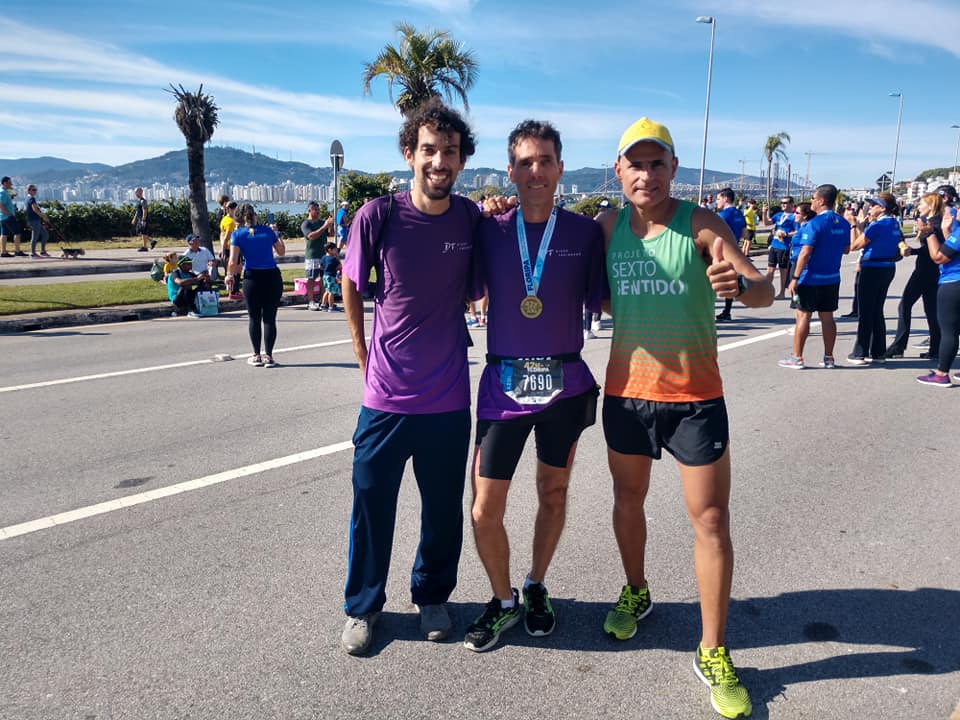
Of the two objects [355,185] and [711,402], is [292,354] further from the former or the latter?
[355,185]

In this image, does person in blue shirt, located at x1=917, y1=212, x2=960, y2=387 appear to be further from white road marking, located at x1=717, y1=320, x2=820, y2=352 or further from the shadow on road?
the shadow on road

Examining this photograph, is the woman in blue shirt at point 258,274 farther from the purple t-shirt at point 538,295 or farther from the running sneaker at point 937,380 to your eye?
the running sneaker at point 937,380

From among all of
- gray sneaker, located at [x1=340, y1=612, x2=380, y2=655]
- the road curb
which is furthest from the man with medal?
the road curb

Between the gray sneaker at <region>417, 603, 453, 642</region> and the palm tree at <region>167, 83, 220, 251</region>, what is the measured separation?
21.1 m

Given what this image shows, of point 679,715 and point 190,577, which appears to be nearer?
point 679,715

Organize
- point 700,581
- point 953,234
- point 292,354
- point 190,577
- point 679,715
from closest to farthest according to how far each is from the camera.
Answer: point 679,715 → point 700,581 → point 190,577 → point 953,234 → point 292,354

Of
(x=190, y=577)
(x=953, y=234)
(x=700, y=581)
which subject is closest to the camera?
(x=700, y=581)

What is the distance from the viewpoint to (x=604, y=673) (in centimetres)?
279

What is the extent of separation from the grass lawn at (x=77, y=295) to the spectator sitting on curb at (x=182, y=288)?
0.77 metres

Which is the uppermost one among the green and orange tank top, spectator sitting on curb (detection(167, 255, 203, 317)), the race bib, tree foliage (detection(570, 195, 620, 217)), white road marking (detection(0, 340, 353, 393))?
tree foliage (detection(570, 195, 620, 217))

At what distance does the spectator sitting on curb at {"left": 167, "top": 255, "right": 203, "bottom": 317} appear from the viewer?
12641 millimetres

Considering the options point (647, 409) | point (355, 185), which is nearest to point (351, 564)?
point (647, 409)

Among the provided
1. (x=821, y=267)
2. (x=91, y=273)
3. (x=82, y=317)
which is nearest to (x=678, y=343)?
(x=821, y=267)

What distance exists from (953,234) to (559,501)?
630 centimetres
